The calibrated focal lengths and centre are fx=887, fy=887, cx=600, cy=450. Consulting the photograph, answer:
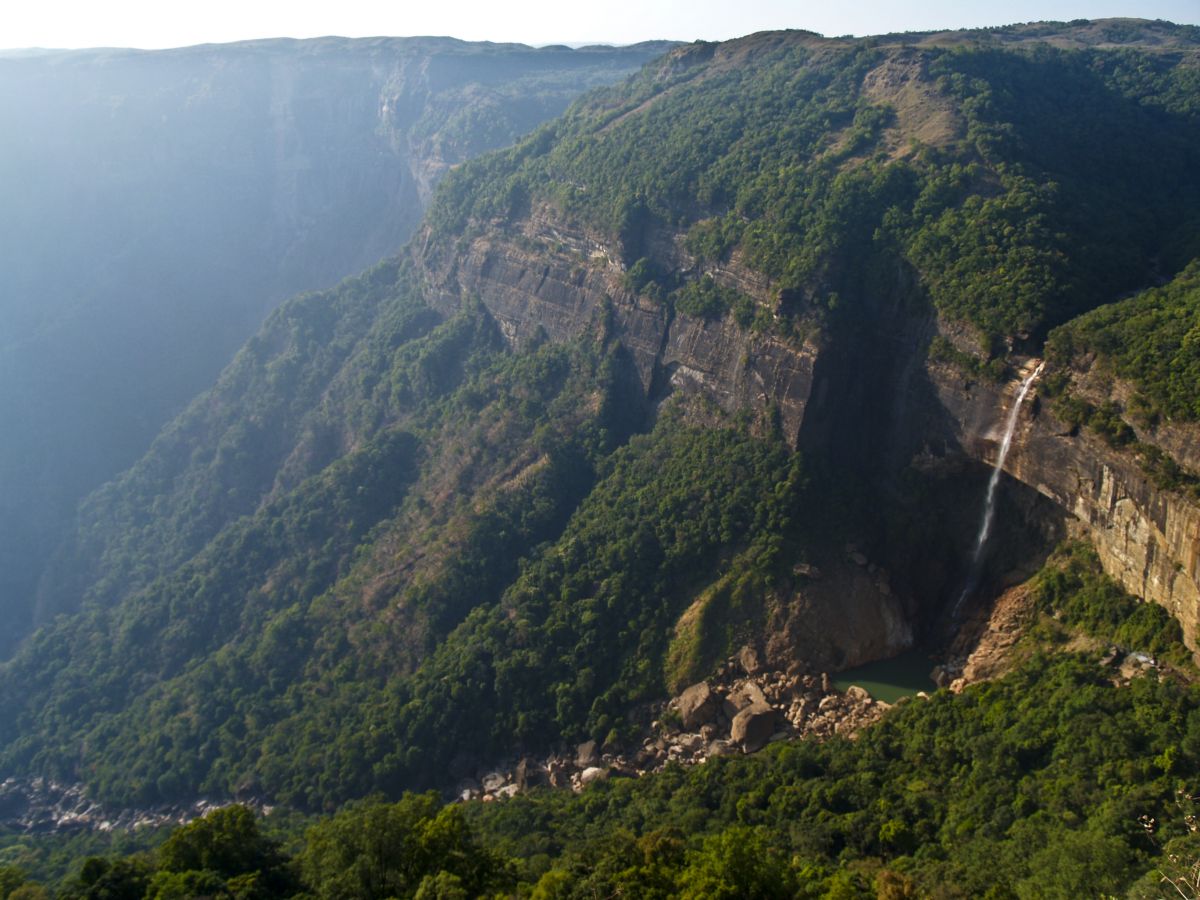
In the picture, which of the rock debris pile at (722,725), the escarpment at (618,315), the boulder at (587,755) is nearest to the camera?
the rock debris pile at (722,725)

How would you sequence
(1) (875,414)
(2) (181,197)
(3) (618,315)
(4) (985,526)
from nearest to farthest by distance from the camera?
(4) (985,526), (1) (875,414), (3) (618,315), (2) (181,197)

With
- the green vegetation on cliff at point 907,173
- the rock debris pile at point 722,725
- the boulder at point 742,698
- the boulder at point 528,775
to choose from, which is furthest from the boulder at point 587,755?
the green vegetation on cliff at point 907,173

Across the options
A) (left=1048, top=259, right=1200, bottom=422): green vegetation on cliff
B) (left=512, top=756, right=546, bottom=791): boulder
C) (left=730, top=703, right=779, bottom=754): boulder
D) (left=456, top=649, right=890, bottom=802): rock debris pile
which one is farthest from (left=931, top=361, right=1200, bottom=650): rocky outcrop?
(left=512, top=756, right=546, bottom=791): boulder

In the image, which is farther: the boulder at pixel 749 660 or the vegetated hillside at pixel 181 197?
the vegetated hillside at pixel 181 197

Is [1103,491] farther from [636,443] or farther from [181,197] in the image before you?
[181,197]

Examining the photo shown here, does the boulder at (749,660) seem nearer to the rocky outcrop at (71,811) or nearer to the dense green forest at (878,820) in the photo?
the dense green forest at (878,820)

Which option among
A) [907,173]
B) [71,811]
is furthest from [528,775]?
[907,173]

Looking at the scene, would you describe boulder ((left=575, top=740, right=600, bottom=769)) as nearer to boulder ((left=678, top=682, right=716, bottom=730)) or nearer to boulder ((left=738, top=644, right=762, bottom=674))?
boulder ((left=678, top=682, right=716, bottom=730))
